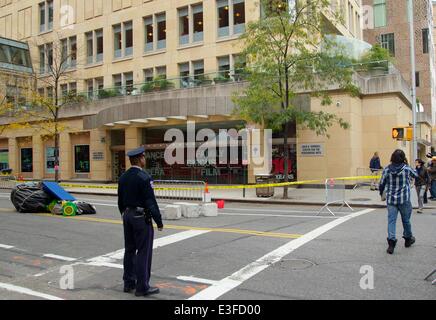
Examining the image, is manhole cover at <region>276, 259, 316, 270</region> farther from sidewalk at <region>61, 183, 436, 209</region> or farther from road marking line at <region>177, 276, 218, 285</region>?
sidewalk at <region>61, 183, 436, 209</region>

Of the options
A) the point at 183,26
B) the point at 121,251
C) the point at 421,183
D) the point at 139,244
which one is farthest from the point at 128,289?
the point at 183,26

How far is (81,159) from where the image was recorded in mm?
34531

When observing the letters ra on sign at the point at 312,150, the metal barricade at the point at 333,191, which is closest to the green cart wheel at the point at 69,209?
the metal barricade at the point at 333,191

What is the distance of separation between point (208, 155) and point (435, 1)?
63348mm

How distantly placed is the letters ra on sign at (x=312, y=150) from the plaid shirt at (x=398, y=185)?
15.3 meters

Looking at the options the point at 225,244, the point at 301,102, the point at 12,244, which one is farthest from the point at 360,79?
the point at 12,244

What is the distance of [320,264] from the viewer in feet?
23.0

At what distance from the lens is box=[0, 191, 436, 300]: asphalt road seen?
577cm

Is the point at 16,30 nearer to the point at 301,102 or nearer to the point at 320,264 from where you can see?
the point at 301,102

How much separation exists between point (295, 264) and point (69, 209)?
29.0ft

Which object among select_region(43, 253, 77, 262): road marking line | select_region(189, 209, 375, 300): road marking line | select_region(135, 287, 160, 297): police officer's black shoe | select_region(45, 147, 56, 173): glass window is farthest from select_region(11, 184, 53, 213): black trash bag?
select_region(45, 147, 56, 173): glass window

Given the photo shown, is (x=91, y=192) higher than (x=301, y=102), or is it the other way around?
(x=301, y=102)

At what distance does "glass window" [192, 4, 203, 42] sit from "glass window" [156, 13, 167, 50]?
256 cm
